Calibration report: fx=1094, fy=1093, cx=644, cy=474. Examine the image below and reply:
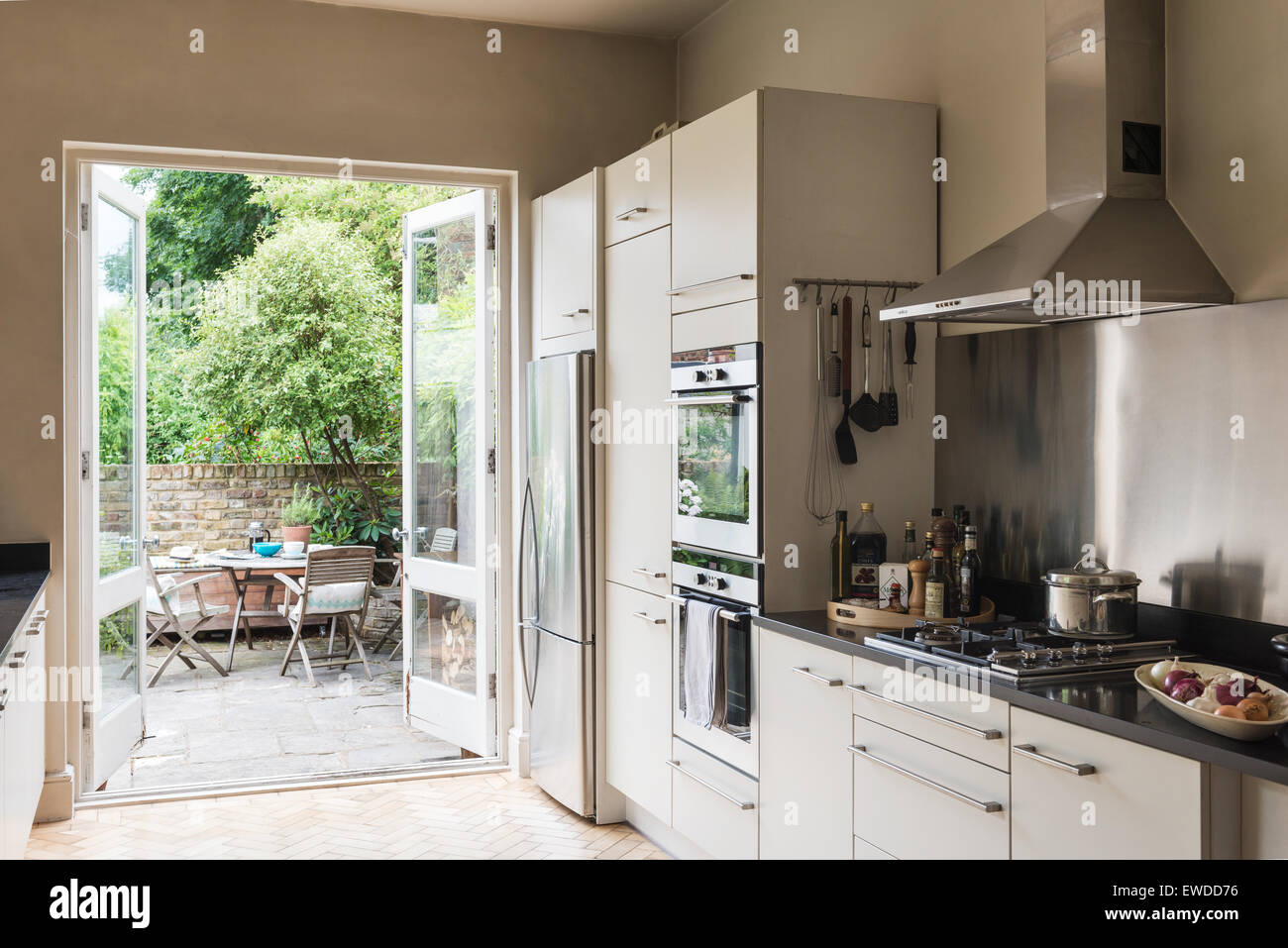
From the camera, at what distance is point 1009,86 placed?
9.64ft

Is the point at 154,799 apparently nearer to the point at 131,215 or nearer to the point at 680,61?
the point at 131,215

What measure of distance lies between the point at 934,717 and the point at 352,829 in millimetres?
2492

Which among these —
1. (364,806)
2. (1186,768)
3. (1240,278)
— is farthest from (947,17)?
(364,806)

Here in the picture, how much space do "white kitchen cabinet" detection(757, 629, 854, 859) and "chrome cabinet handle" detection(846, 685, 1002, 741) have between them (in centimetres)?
10

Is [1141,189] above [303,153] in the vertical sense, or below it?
below

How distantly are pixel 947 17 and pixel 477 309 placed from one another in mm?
2372

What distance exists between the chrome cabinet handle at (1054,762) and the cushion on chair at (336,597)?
5.47 metres

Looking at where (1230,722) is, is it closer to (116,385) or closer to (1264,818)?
(1264,818)

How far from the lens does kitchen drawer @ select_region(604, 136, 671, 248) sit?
3.57 m

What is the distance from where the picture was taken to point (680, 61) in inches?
191

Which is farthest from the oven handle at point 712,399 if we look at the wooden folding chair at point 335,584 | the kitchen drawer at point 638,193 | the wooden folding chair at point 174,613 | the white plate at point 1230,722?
the wooden folding chair at point 174,613

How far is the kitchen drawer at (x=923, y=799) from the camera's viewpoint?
2.12 metres

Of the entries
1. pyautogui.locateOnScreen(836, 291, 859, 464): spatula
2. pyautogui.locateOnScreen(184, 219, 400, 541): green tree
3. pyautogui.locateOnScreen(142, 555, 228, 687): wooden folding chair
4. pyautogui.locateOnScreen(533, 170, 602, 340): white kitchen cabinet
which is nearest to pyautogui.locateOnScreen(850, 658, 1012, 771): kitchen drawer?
pyautogui.locateOnScreen(836, 291, 859, 464): spatula
